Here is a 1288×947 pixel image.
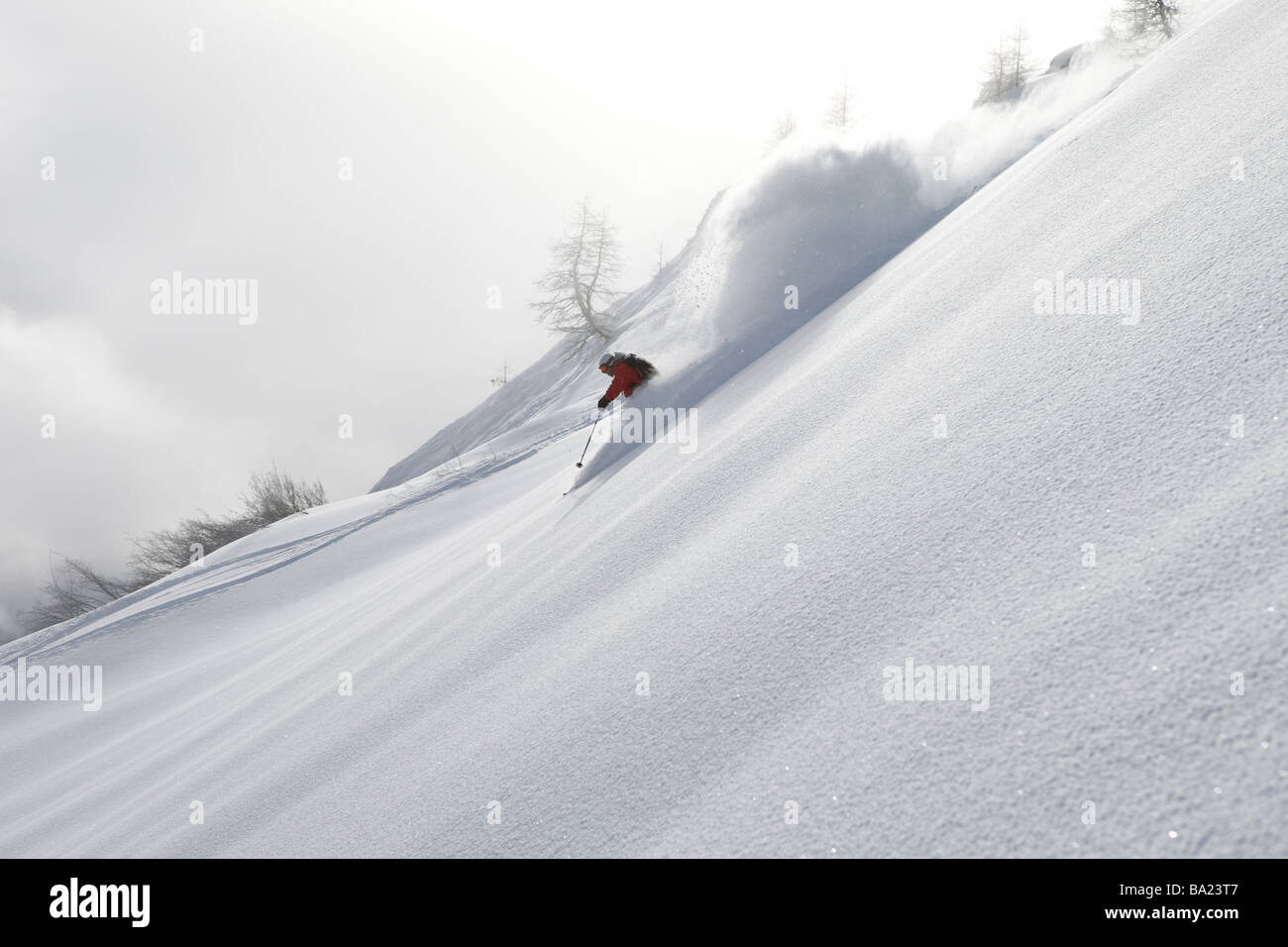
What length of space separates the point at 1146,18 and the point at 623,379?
3686cm

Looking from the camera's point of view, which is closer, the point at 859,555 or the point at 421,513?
the point at 859,555

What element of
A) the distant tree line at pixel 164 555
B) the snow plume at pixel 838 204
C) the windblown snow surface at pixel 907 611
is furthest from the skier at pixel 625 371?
the distant tree line at pixel 164 555

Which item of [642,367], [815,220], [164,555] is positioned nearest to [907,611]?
[642,367]

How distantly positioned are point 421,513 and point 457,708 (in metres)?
8.29

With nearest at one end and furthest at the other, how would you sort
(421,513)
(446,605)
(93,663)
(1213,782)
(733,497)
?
(1213,782)
(733,497)
(446,605)
(93,663)
(421,513)

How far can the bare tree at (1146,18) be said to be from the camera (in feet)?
89.1

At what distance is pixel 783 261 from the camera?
7.30 meters

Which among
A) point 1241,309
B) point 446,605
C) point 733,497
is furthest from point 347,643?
point 1241,309

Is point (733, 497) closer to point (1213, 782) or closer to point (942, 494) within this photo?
point (942, 494)

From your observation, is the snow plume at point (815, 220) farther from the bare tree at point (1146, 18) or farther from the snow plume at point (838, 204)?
the bare tree at point (1146, 18)

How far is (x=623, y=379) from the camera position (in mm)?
6934

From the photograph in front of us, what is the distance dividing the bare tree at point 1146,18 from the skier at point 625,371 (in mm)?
33916

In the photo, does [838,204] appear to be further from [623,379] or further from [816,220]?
[623,379]

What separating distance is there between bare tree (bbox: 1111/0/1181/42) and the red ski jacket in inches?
1340
